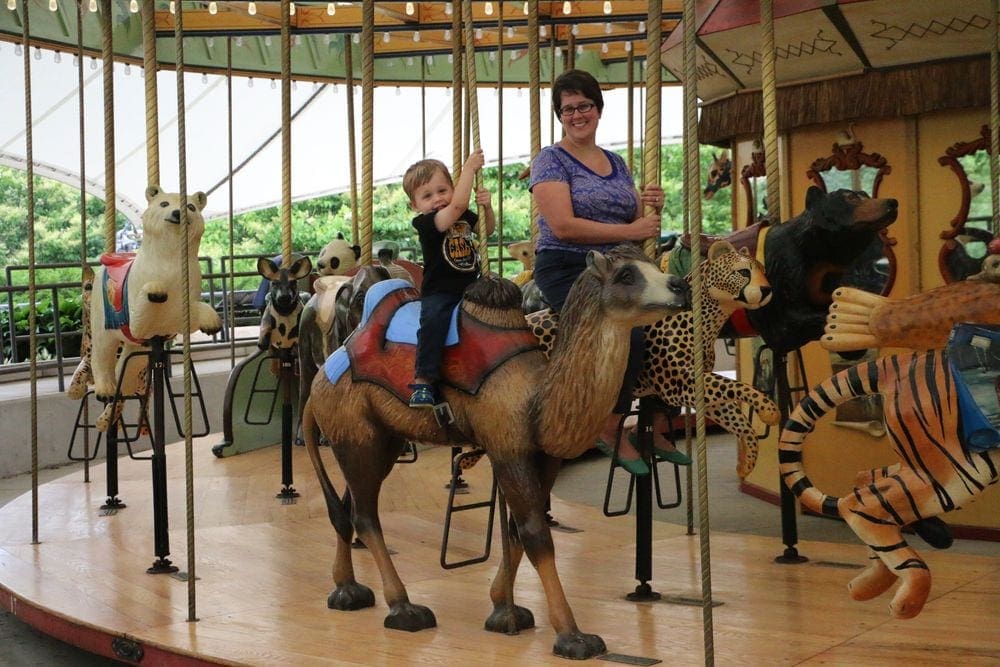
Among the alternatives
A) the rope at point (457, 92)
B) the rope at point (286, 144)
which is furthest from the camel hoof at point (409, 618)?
the rope at point (286, 144)

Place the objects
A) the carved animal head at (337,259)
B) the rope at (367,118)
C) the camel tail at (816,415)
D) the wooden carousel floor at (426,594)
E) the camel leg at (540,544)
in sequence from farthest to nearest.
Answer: the carved animal head at (337,259) → the rope at (367,118) → the wooden carousel floor at (426,594) → the camel leg at (540,544) → the camel tail at (816,415)

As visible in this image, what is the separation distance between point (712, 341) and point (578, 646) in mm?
1401

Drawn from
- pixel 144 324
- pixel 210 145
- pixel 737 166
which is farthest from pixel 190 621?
pixel 210 145

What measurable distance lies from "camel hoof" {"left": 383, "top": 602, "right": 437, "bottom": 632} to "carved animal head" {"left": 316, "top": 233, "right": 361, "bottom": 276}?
4.15m

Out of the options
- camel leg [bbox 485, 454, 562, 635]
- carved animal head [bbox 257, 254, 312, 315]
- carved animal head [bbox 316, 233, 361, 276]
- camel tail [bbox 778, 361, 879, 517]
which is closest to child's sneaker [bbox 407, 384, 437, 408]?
camel leg [bbox 485, 454, 562, 635]

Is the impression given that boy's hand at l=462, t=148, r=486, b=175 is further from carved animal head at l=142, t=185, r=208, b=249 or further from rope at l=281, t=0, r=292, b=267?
carved animal head at l=142, t=185, r=208, b=249

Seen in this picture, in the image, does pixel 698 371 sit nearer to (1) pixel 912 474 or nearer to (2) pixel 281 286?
(1) pixel 912 474

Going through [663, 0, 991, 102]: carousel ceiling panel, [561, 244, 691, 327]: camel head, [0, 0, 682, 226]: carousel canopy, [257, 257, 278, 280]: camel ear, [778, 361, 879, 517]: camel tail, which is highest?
[0, 0, 682, 226]: carousel canopy

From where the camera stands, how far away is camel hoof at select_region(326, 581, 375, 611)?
15.1 ft

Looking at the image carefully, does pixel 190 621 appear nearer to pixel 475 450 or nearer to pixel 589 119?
pixel 475 450

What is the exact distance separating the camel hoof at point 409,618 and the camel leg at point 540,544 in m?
0.52

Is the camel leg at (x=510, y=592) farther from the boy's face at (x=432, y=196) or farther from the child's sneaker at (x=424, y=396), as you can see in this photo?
the boy's face at (x=432, y=196)

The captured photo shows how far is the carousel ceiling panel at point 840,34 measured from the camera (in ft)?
18.3

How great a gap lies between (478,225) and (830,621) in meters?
1.76
